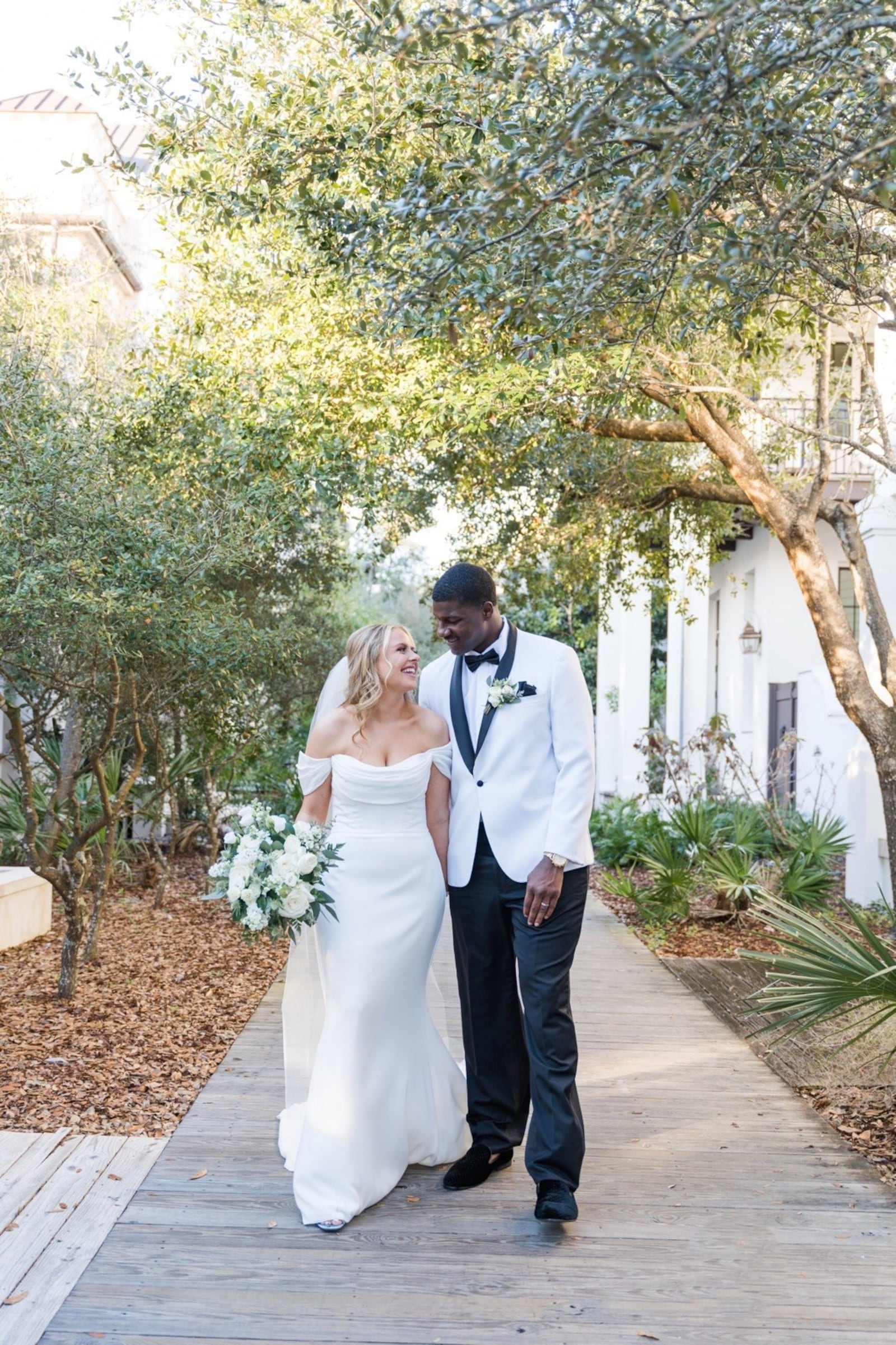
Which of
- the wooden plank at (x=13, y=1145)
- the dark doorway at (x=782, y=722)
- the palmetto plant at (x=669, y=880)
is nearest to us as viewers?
the wooden plank at (x=13, y=1145)

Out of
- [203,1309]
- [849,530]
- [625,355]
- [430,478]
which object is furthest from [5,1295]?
[430,478]

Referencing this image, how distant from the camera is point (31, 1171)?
4633 millimetres

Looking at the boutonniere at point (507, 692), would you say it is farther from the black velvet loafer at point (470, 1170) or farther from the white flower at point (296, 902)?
the black velvet loafer at point (470, 1170)

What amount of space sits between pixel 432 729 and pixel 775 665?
15.0m

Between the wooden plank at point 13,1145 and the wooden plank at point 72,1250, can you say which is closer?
the wooden plank at point 72,1250

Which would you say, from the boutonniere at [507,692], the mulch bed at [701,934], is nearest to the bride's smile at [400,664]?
the boutonniere at [507,692]

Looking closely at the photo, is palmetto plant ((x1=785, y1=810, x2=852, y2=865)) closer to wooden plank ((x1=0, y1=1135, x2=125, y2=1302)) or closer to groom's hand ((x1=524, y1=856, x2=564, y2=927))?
groom's hand ((x1=524, y1=856, x2=564, y2=927))

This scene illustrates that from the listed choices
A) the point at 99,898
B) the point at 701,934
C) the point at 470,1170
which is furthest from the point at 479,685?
the point at 701,934

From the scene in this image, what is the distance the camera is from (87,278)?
55.1ft

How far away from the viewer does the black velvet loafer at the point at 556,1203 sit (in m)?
4.10

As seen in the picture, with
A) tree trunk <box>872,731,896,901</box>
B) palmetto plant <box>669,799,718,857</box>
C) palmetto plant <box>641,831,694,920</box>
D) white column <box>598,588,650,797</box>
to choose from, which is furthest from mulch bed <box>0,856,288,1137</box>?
white column <box>598,588,650,797</box>

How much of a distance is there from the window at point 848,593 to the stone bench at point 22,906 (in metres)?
12.2

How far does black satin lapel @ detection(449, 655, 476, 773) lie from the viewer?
460 cm

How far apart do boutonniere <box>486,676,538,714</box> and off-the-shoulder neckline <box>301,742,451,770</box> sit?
330 millimetres
